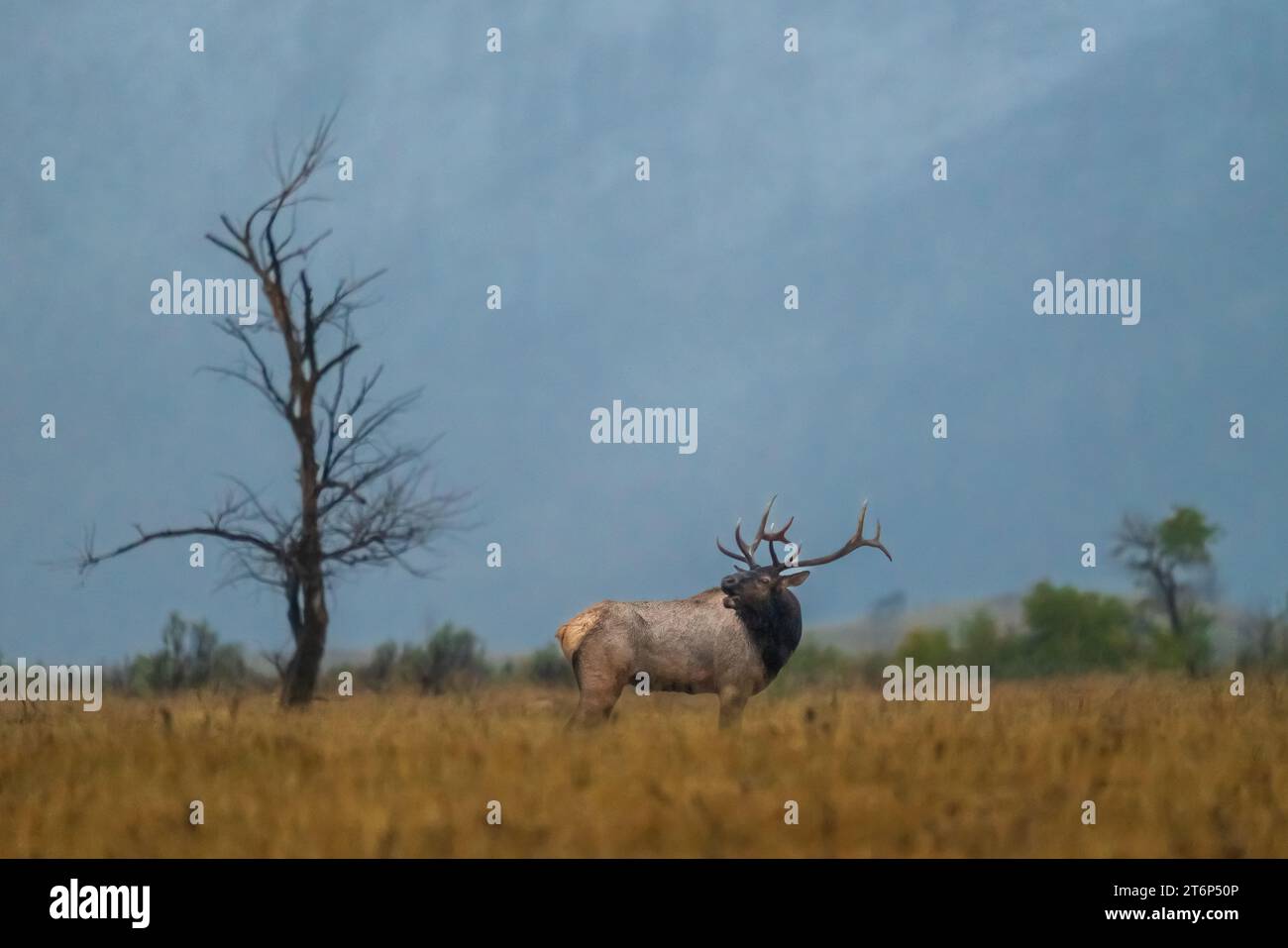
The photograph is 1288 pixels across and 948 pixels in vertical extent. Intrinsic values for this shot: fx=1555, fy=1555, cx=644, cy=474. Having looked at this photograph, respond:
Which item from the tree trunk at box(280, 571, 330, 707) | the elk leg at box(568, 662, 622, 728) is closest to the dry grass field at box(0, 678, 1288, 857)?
the elk leg at box(568, 662, 622, 728)

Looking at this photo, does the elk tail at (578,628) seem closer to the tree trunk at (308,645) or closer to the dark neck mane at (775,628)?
the dark neck mane at (775,628)

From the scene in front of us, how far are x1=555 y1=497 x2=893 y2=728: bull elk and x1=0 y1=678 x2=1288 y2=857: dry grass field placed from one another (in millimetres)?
413

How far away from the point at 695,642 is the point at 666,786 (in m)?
4.87

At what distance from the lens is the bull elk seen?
48.3ft

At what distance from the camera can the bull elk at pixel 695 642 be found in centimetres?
1473

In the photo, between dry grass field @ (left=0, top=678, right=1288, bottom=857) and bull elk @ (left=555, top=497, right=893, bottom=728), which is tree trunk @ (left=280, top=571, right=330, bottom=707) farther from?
bull elk @ (left=555, top=497, right=893, bottom=728)

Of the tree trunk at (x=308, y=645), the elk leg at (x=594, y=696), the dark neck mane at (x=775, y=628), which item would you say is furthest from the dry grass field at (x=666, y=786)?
the tree trunk at (x=308, y=645)

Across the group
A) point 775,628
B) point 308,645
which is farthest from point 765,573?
point 308,645

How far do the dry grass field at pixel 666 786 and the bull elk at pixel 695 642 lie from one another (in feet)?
1.36

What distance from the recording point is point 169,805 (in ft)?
35.0
